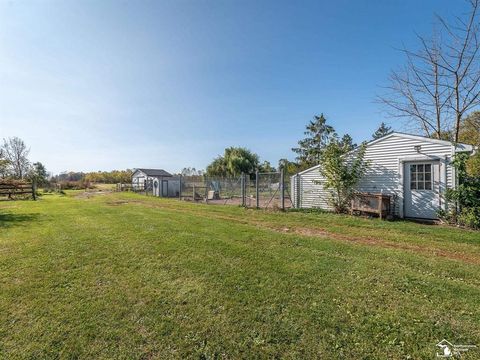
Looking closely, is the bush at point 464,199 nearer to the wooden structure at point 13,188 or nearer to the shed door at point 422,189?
the shed door at point 422,189

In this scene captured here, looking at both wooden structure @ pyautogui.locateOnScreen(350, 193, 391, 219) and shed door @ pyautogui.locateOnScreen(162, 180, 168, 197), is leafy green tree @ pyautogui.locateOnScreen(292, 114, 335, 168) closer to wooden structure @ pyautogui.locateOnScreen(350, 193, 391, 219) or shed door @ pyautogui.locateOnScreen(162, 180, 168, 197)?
shed door @ pyautogui.locateOnScreen(162, 180, 168, 197)

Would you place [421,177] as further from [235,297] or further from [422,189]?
[235,297]

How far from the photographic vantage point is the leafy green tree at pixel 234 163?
125 ft

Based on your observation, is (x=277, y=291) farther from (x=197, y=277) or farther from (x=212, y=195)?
(x=212, y=195)

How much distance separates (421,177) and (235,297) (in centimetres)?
916

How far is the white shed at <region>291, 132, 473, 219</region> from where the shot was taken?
28.7 ft

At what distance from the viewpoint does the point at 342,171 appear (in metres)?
10.7

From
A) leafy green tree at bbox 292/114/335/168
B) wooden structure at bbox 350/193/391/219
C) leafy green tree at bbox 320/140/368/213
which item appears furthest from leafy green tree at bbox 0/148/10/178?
leafy green tree at bbox 292/114/335/168

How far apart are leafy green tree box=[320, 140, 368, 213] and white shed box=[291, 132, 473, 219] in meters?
0.34

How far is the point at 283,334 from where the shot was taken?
2.64 metres

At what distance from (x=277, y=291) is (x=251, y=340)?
1.03 m

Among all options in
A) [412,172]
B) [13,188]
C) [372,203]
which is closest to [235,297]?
[372,203]

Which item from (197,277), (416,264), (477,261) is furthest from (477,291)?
(197,277)

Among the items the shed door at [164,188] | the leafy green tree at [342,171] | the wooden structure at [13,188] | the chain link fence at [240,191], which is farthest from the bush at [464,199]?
the wooden structure at [13,188]
